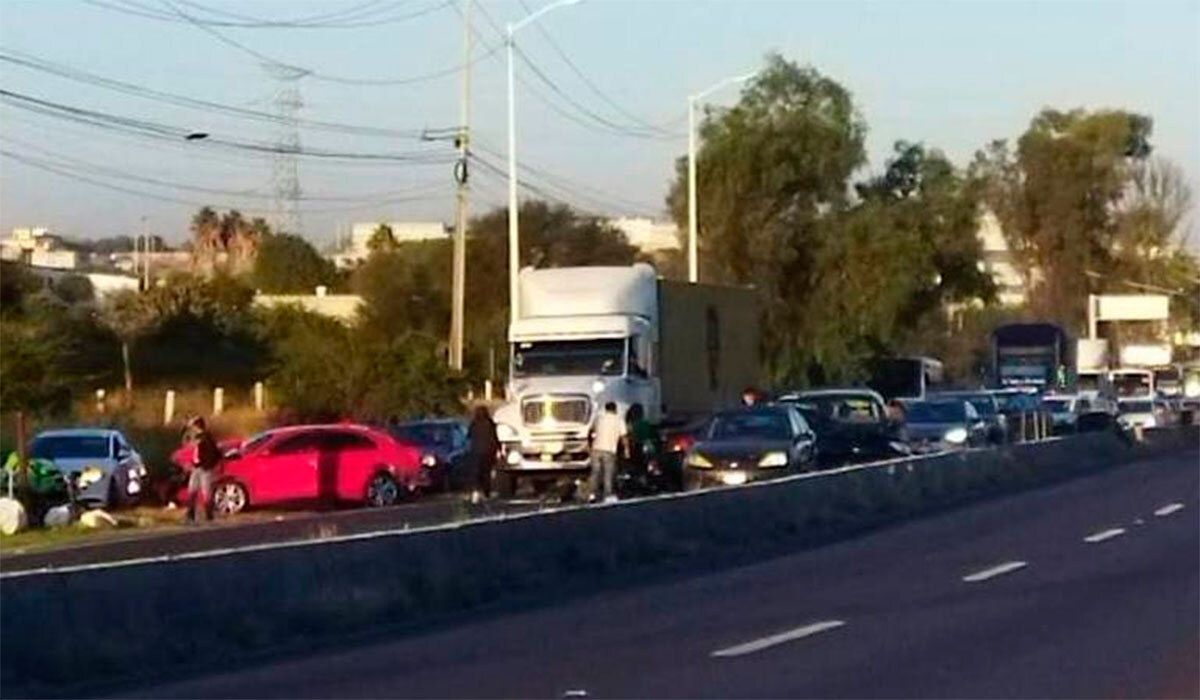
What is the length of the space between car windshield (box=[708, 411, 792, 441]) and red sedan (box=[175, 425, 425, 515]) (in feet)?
20.7

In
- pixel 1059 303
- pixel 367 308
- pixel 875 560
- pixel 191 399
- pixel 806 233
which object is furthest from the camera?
pixel 1059 303

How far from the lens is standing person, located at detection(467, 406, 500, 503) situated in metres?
44.2

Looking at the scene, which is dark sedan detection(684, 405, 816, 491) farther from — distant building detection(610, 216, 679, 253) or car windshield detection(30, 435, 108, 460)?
distant building detection(610, 216, 679, 253)

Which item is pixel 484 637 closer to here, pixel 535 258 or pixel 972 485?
pixel 972 485

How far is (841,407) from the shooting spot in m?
52.2

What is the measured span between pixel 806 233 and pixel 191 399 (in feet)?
82.3

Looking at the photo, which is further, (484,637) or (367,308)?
(367,308)

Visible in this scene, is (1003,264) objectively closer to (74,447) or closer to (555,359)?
(555,359)

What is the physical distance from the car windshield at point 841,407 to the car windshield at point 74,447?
12.9 meters

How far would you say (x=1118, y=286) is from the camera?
432 ft

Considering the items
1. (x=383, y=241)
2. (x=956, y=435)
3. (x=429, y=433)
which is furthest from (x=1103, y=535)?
(x=383, y=241)

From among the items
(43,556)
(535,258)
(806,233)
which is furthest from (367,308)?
(43,556)

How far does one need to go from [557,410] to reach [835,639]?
2931 centimetres

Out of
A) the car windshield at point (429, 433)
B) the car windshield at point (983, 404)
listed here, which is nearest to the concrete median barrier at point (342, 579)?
the car windshield at point (429, 433)
